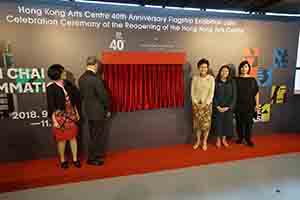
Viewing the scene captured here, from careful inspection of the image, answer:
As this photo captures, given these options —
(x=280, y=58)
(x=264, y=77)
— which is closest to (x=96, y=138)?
(x=264, y=77)

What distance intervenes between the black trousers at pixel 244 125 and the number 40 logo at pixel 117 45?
Result: 77.5 inches

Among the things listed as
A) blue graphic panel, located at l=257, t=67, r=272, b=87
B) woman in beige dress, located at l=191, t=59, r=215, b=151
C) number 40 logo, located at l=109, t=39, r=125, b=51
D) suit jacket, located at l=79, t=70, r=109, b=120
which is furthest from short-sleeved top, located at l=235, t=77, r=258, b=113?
suit jacket, located at l=79, t=70, r=109, b=120

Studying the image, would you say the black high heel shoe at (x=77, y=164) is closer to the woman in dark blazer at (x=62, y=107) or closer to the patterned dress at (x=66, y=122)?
the woman in dark blazer at (x=62, y=107)

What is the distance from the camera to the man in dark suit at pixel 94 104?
7.95ft

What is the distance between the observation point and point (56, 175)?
2357 mm

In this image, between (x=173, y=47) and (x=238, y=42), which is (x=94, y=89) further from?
(x=238, y=42)

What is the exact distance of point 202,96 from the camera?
9.51 ft

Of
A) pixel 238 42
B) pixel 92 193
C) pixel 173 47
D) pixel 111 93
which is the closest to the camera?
pixel 92 193

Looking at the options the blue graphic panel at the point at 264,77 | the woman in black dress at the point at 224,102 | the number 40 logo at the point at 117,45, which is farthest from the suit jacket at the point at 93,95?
the blue graphic panel at the point at 264,77

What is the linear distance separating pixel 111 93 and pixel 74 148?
82 centimetres

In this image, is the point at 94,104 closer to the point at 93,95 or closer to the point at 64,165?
the point at 93,95

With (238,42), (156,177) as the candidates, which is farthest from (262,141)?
(156,177)

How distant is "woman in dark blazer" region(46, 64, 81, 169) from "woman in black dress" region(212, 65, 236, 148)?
1897mm

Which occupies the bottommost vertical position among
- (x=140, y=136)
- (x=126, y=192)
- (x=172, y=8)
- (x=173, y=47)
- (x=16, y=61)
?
(x=126, y=192)
